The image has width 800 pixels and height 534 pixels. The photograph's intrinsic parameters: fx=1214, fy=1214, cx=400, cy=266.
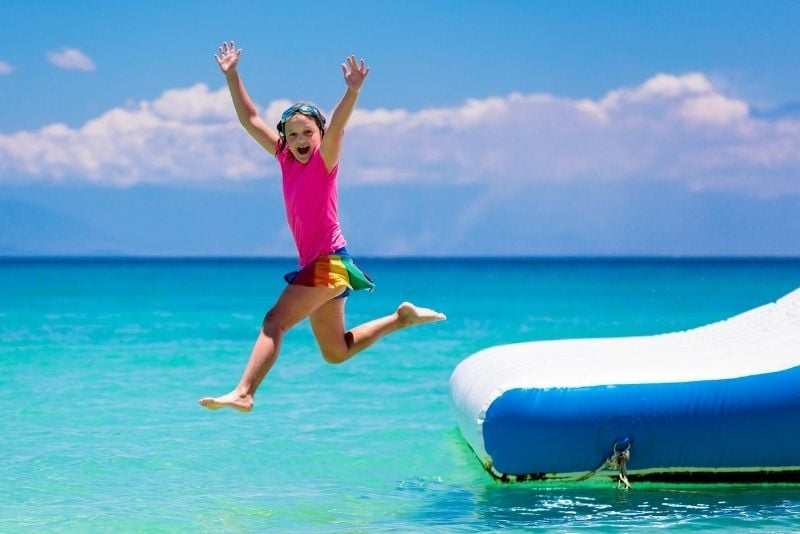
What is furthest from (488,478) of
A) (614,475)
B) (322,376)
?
(322,376)

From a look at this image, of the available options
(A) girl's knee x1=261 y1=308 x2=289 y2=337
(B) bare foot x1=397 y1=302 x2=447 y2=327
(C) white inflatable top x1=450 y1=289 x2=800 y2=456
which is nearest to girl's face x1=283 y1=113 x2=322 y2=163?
(A) girl's knee x1=261 y1=308 x2=289 y2=337

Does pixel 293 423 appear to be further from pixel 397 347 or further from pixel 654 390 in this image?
pixel 397 347

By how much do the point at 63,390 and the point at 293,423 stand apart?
329 centimetres

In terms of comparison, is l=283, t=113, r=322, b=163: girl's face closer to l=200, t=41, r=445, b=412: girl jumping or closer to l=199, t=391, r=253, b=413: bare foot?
l=200, t=41, r=445, b=412: girl jumping

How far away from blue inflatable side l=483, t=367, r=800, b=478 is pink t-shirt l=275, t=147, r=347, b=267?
4.41 ft

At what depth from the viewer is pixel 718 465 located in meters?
6.17

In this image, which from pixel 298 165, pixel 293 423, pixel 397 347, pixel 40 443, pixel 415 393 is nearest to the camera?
pixel 298 165

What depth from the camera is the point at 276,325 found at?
5398mm

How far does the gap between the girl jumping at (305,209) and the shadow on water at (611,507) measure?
4.15 feet

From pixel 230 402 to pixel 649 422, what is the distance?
2186 mm

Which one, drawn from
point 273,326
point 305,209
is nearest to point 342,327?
point 273,326

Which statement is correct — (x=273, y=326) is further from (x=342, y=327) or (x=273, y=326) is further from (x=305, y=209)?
(x=305, y=209)

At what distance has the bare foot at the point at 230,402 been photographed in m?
5.12

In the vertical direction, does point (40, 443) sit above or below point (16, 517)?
above
